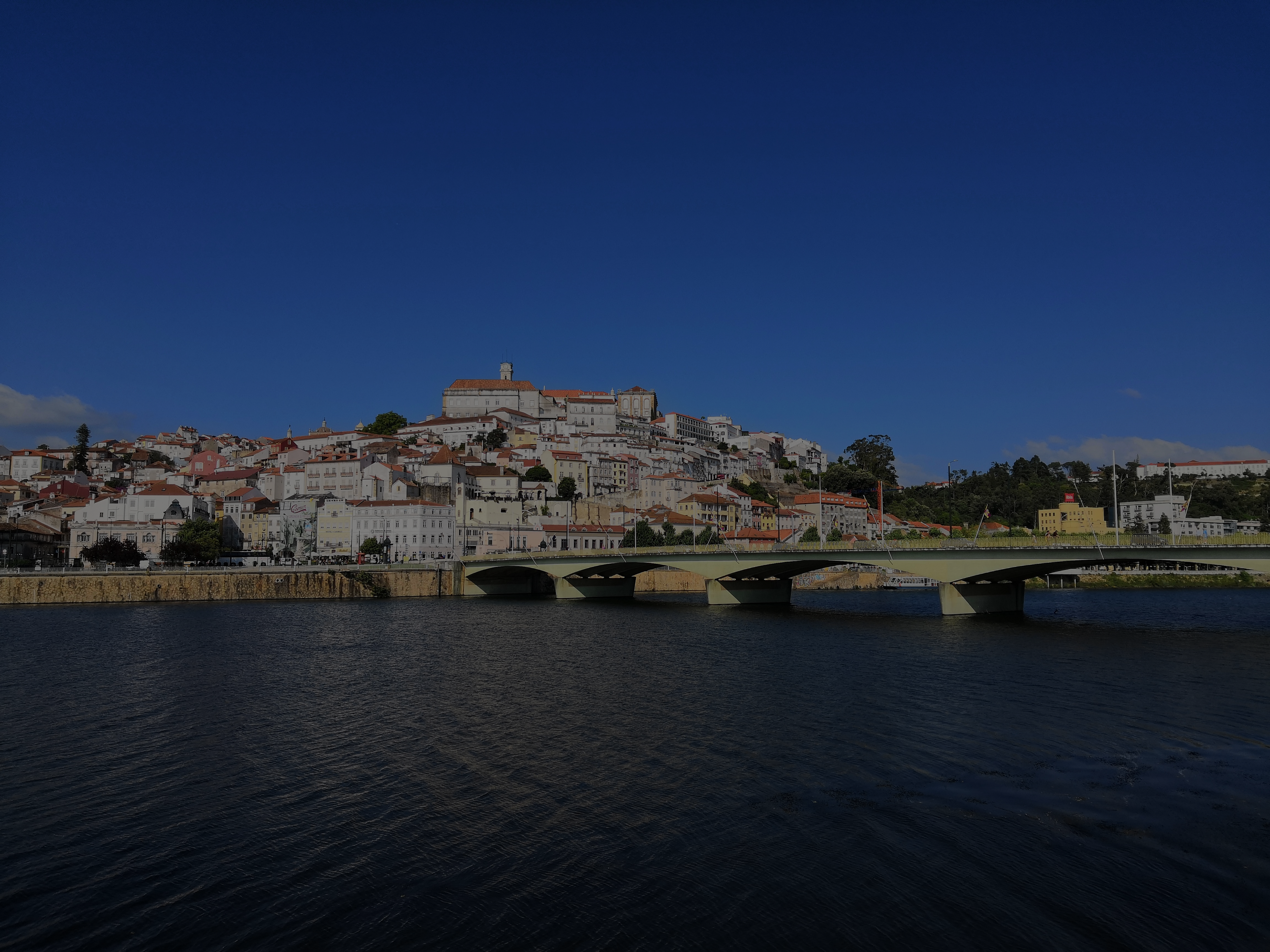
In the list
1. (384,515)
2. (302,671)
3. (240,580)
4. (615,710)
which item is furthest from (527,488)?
(615,710)

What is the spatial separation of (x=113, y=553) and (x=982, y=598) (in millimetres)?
74746

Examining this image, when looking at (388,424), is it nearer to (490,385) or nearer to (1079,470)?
(490,385)

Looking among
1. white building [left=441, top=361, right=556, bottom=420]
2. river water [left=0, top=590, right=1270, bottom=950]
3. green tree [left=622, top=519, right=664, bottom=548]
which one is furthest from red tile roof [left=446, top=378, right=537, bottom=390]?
river water [left=0, top=590, right=1270, bottom=950]

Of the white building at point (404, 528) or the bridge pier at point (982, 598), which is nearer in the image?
the bridge pier at point (982, 598)

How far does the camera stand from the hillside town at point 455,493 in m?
96.1

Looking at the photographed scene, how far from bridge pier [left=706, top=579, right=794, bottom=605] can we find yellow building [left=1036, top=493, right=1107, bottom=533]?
62.4 m

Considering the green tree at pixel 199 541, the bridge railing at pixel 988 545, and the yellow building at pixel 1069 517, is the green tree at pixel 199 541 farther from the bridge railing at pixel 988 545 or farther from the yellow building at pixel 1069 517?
the yellow building at pixel 1069 517

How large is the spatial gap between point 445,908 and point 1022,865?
8.01 meters

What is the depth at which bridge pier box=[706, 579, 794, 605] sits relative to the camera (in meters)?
66.8

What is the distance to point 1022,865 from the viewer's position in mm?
12648

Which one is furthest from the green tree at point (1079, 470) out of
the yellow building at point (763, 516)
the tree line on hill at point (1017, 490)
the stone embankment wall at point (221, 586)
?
the stone embankment wall at point (221, 586)

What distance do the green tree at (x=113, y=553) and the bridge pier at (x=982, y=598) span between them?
71.9 metres

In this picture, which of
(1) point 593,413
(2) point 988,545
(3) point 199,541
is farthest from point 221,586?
(1) point 593,413

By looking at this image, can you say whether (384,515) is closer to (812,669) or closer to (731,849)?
(812,669)
